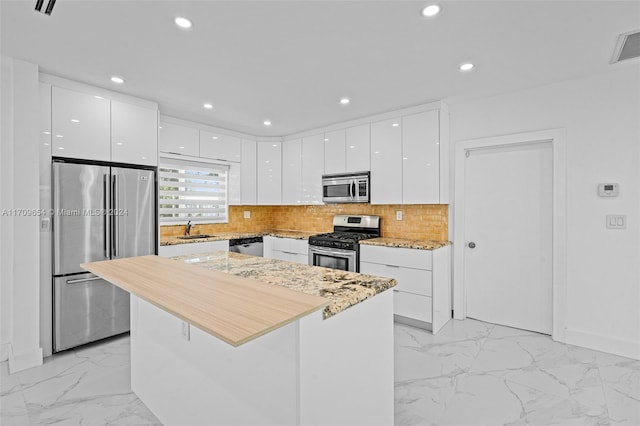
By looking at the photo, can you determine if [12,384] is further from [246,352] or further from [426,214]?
[426,214]

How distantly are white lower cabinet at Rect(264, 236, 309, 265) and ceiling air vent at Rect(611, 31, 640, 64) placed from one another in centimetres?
365

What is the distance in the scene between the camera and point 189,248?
3.91m

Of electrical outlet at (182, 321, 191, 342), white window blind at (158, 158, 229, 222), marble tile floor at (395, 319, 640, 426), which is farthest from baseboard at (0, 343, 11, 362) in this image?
marble tile floor at (395, 319, 640, 426)

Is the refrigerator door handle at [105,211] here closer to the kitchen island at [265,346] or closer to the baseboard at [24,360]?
the baseboard at [24,360]

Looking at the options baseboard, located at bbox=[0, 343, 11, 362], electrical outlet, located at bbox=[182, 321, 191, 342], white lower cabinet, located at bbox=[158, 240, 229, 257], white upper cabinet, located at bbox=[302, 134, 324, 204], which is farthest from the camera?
white upper cabinet, located at bbox=[302, 134, 324, 204]

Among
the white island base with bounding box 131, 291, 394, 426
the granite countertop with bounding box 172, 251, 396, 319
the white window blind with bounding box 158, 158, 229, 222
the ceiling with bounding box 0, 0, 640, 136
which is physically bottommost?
the white island base with bounding box 131, 291, 394, 426

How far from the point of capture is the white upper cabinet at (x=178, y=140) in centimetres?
406

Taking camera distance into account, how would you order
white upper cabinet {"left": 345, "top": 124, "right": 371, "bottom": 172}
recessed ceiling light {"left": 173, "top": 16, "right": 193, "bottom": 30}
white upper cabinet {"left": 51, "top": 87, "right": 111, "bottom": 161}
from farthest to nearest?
white upper cabinet {"left": 345, "top": 124, "right": 371, "bottom": 172} < white upper cabinet {"left": 51, "top": 87, "right": 111, "bottom": 161} < recessed ceiling light {"left": 173, "top": 16, "right": 193, "bottom": 30}

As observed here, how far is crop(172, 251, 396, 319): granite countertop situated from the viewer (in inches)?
55.9

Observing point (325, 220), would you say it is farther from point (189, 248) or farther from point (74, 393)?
point (74, 393)

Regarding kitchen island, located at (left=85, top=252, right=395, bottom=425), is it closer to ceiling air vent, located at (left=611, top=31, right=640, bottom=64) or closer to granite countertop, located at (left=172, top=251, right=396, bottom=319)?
granite countertop, located at (left=172, top=251, right=396, bottom=319)

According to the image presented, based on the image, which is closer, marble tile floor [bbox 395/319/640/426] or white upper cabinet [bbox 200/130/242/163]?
marble tile floor [bbox 395/319/640/426]

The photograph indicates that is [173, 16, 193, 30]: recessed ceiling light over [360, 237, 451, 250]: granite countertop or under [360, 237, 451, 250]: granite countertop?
over

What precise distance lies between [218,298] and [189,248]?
2.86 meters
